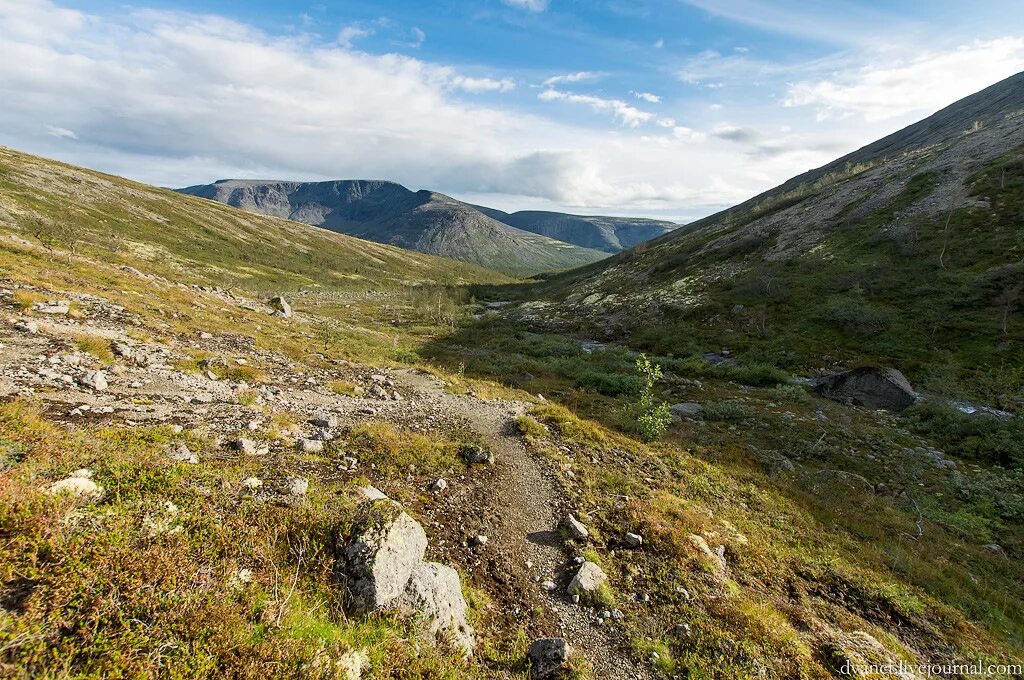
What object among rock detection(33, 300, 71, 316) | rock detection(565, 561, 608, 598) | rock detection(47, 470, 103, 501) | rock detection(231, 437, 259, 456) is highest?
rock detection(47, 470, 103, 501)

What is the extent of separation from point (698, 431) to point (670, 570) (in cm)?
1280

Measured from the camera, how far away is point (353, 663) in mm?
5270

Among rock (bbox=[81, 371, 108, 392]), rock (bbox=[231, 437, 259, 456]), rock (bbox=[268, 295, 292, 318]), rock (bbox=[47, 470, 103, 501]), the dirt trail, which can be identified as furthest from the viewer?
rock (bbox=[268, 295, 292, 318])

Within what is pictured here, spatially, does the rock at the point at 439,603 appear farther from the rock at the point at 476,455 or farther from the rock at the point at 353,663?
the rock at the point at 476,455

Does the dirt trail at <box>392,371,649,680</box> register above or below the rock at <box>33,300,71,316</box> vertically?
below

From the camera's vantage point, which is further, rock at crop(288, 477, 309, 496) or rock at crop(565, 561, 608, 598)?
rock at crop(288, 477, 309, 496)

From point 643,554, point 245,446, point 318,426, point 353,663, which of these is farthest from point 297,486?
point 643,554

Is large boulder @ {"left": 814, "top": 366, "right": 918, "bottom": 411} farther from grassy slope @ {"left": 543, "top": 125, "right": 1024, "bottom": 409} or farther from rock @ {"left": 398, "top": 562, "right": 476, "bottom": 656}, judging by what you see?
rock @ {"left": 398, "top": 562, "right": 476, "bottom": 656}

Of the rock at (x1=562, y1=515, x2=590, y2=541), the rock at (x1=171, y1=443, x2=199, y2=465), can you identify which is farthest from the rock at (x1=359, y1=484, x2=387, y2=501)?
the rock at (x1=562, y1=515, x2=590, y2=541)

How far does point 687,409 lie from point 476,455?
53.3 ft

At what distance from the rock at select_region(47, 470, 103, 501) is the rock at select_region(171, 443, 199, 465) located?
5.99 feet

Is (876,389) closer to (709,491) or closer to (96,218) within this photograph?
(709,491)

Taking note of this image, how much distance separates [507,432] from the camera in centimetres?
1692

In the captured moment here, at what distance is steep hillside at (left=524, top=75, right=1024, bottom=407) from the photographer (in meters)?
34.6
